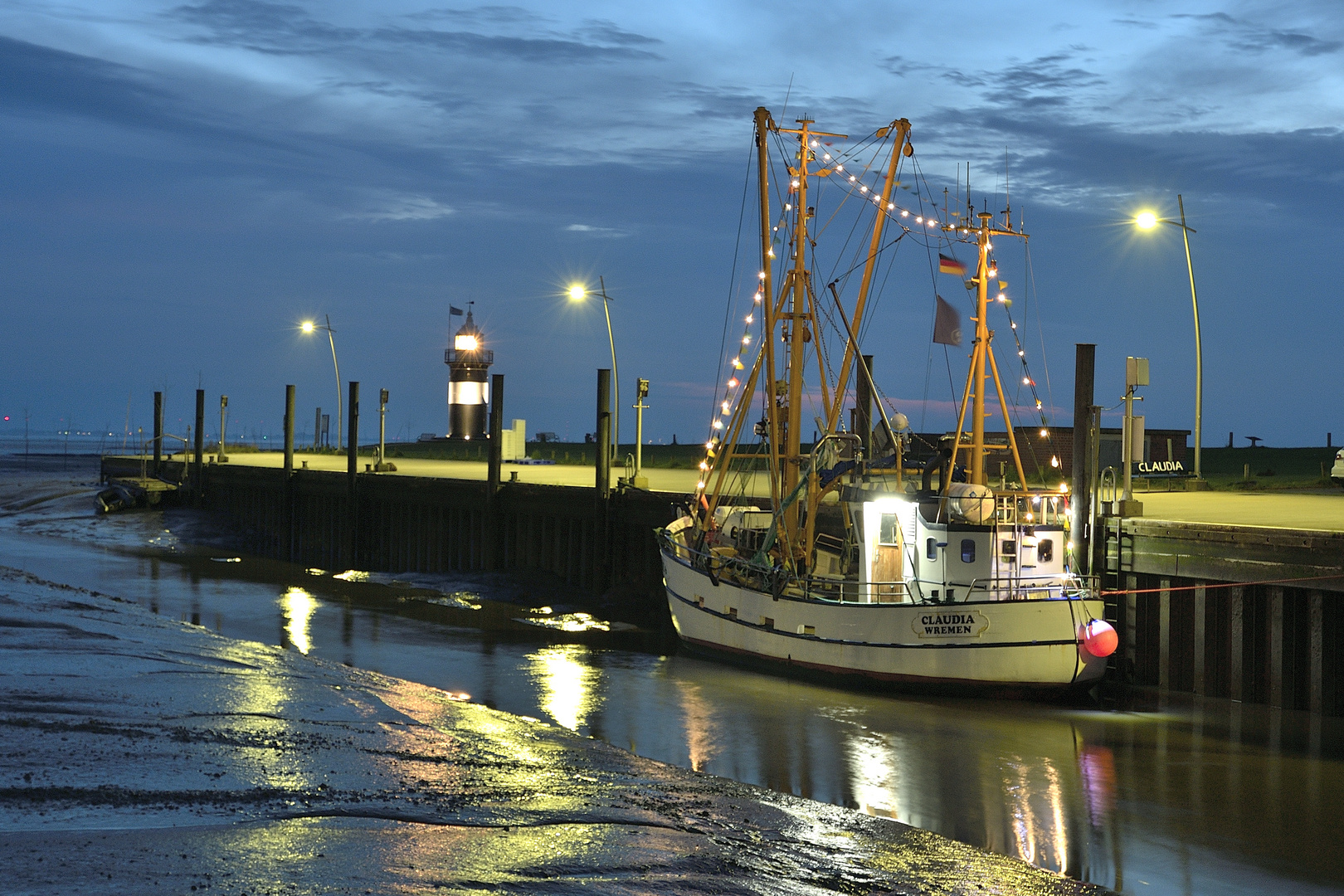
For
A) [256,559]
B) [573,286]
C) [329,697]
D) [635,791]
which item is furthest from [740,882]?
[256,559]

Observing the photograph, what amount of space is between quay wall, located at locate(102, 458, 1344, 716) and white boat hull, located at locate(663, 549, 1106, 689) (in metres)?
1.64

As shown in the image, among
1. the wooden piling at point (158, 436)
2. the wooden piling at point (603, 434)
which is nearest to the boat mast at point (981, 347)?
the wooden piling at point (603, 434)

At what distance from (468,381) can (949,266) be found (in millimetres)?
61839

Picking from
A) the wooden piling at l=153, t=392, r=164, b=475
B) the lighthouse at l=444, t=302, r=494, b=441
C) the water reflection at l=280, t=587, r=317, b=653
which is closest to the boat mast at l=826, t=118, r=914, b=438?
the water reflection at l=280, t=587, r=317, b=653

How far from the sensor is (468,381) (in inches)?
3177

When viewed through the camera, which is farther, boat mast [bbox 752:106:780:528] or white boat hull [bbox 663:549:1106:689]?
boat mast [bbox 752:106:780:528]

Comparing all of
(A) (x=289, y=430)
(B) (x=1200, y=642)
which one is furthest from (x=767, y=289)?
(A) (x=289, y=430)

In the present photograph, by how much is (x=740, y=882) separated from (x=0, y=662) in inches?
399

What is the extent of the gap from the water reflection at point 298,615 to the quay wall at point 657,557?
549cm

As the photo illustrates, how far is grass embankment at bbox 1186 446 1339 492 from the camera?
3681 cm

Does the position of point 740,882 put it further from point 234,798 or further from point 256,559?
point 256,559

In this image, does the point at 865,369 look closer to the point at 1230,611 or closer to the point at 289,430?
the point at 1230,611

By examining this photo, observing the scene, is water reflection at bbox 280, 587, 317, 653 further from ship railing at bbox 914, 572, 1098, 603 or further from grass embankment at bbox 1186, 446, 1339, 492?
grass embankment at bbox 1186, 446, 1339, 492

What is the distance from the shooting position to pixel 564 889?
27.0 feet
